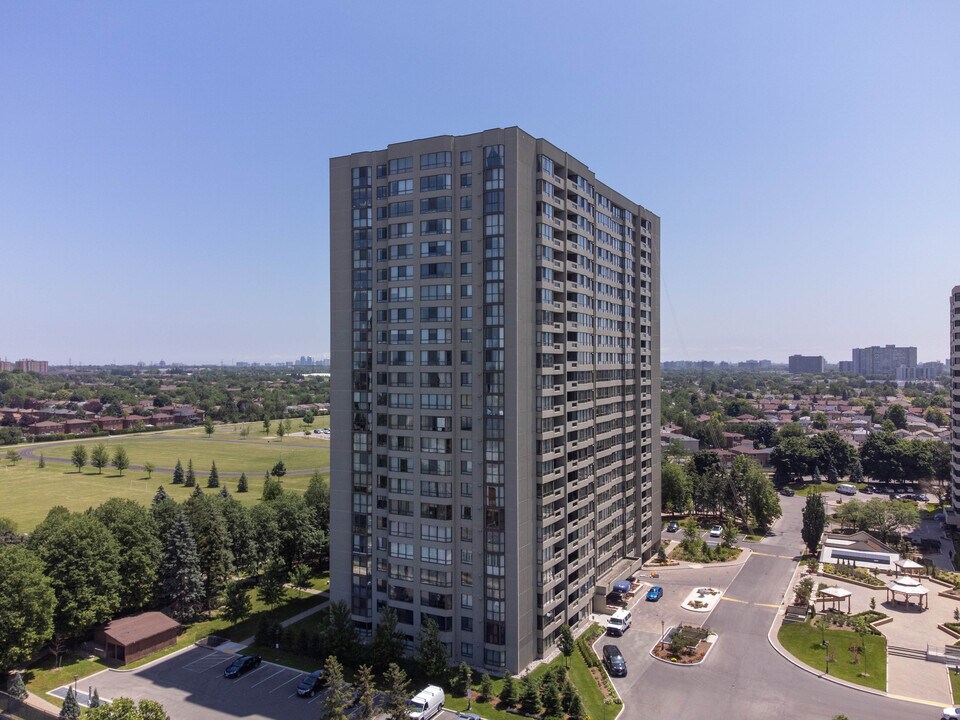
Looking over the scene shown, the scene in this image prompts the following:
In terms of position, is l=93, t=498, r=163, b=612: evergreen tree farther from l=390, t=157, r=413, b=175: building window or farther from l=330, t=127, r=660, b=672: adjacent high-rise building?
l=390, t=157, r=413, b=175: building window

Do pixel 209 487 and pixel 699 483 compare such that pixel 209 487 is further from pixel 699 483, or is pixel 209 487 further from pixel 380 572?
pixel 699 483

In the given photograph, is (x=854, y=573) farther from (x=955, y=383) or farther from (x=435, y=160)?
(x=435, y=160)

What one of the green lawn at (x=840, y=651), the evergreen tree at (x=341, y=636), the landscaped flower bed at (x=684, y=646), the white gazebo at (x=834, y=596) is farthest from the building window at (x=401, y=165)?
the white gazebo at (x=834, y=596)

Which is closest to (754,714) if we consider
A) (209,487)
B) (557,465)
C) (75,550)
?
(557,465)

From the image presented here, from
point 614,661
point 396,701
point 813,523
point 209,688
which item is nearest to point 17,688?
point 209,688

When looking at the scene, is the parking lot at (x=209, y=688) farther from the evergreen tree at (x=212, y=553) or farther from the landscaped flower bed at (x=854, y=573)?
the landscaped flower bed at (x=854, y=573)
